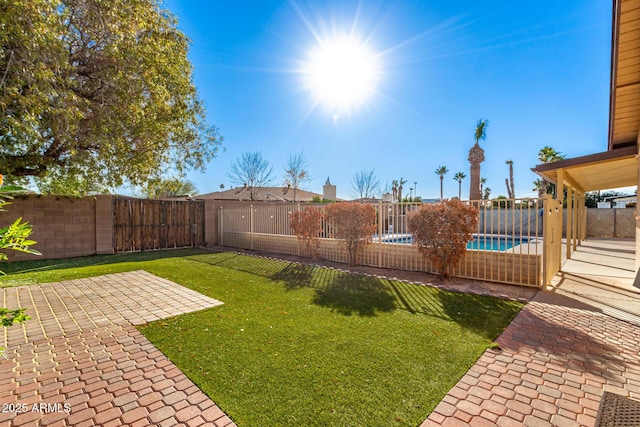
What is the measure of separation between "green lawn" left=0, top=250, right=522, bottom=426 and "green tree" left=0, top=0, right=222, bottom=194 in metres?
3.95

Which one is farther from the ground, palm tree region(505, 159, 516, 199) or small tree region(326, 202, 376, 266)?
palm tree region(505, 159, 516, 199)

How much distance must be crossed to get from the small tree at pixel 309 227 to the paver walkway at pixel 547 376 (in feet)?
21.4

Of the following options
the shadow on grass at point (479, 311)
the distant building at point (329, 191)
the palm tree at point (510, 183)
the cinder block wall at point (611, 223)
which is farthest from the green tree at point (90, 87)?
the palm tree at point (510, 183)

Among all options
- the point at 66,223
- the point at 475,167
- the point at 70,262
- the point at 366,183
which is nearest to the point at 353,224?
the point at 70,262

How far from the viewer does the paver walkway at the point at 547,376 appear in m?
2.45

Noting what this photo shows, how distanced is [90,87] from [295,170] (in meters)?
25.8

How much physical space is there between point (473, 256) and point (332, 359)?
216 inches

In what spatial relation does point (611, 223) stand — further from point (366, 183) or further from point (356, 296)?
point (366, 183)

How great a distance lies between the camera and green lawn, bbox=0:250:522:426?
2.54 m

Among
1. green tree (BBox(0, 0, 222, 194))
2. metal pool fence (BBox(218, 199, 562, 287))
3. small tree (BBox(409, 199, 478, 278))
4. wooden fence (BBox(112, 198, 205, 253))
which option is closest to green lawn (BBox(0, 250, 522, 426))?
small tree (BBox(409, 199, 478, 278))

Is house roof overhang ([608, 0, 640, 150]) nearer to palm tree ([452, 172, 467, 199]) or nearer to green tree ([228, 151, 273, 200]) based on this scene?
green tree ([228, 151, 273, 200])

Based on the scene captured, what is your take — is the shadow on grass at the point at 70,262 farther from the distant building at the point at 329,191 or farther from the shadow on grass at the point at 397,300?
the distant building at the point at 329,191

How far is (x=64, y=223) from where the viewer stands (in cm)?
1101

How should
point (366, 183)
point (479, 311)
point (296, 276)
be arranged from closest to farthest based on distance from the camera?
1. point (479, 311)
2. point (296, 276)
3. point (366, 183)
